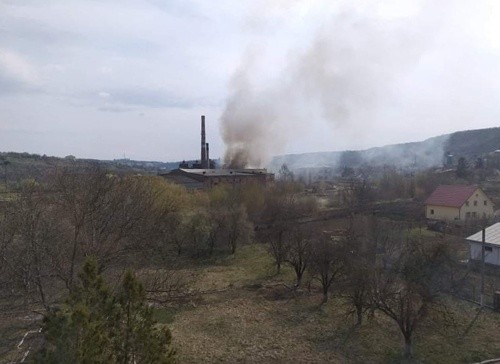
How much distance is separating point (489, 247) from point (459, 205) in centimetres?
1205

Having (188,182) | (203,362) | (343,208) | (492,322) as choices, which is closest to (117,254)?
(203,362)

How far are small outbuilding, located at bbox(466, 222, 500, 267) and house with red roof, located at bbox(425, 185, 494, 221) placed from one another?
1101 cm

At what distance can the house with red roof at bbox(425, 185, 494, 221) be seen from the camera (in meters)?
29.2

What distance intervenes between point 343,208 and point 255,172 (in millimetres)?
14300

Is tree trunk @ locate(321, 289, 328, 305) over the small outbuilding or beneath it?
beneath

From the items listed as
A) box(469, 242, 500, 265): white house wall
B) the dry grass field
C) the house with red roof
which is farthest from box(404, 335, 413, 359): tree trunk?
the house with red roof

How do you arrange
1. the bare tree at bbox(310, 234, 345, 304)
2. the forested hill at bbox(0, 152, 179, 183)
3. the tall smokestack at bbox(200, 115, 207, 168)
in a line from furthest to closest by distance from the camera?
the tall smokestack at bbox(200, 115, 207, 168) → the forested hill at bbox(0, 152, 179, 183) → the bare tree at bbox(310, 234, 345, 304)

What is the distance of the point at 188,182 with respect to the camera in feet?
137

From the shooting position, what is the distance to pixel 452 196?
3031cm

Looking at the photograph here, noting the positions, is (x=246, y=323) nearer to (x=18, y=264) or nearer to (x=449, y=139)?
(x=18, y=264)

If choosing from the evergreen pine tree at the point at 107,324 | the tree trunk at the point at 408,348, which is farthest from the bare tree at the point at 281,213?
the evergreen pine tree at the point at 107,324

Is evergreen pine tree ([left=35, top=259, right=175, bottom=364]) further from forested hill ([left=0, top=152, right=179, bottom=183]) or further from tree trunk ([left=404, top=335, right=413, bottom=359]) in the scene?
forested hill ([left=0, top=152, right=179, bottom=183])

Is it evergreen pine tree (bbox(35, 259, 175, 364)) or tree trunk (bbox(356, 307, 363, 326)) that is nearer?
evergreen pine tree (bbox(35, 259, 175, 364))

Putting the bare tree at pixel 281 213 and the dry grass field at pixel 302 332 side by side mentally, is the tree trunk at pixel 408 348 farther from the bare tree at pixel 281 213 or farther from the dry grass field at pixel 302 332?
the bare tree at pixel 281 213
